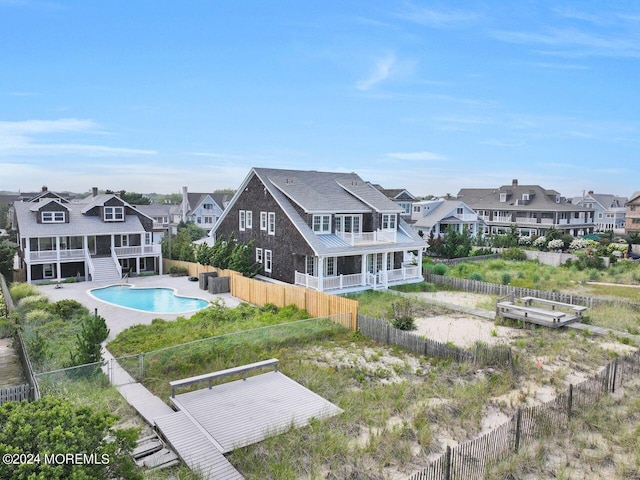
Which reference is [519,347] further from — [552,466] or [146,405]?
[146,405]

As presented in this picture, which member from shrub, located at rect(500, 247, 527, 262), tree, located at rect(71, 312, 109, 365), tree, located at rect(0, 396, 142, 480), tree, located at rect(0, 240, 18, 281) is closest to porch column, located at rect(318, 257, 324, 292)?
tree, located at rect(71, 312, 109, 365)

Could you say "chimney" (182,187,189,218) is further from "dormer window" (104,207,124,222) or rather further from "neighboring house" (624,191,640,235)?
"neighboring house" (624,191,640,235)

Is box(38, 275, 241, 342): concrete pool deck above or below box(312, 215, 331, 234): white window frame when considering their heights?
below

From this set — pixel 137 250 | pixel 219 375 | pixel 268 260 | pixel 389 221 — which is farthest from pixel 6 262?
pixel 219 375

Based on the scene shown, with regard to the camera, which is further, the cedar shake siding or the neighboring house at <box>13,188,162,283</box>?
the neighboring house at <box>13,188,162,283</box>

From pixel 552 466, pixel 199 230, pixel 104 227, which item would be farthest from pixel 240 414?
pixel 199 230

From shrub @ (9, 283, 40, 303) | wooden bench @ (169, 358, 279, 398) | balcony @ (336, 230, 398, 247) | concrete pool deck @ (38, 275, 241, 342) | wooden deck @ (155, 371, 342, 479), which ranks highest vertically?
balcony @ (336, 230, 398, 247)
